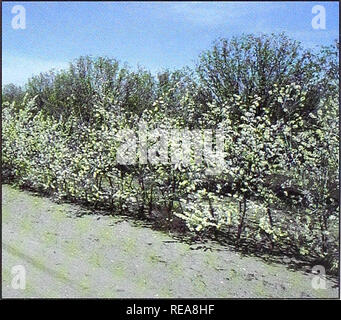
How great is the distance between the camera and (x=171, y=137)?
4.80 m

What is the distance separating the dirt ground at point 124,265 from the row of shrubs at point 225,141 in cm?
37

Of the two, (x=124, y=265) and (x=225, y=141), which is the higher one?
(x=225, y=141)

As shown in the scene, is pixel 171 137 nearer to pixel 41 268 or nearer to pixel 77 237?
pixel 77 237

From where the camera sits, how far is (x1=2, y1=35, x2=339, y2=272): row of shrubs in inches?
168

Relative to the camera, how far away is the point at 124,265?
13.2 feet

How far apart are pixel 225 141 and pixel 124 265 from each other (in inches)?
67.5

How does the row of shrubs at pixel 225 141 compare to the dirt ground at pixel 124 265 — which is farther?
the row of shrubs at pixel 225 141

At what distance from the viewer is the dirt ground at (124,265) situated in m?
A: 3.70

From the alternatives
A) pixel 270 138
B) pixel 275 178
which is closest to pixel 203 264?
pixel 275 178

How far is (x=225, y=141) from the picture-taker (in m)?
4.57

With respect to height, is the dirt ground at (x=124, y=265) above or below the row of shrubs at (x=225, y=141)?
below

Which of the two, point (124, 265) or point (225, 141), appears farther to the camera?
point (225, 141)
